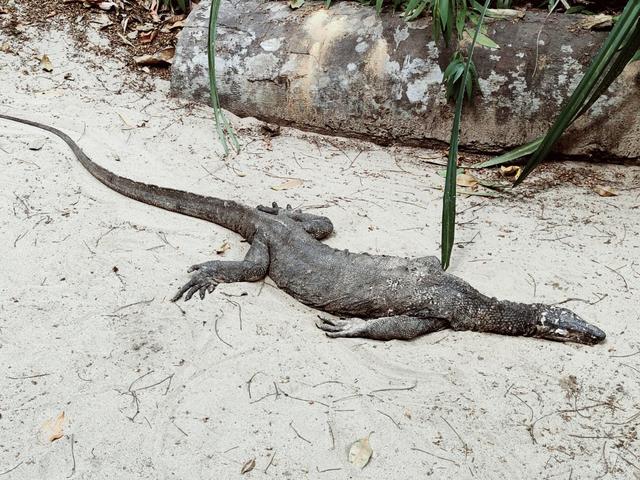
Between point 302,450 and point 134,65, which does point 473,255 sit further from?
point 134,65

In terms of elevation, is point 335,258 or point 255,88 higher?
point 255,88

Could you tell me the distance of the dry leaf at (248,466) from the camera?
8.16 feet

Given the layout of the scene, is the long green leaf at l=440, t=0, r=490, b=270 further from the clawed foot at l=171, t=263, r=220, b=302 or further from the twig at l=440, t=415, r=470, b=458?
the clawed foot at l=171, t=263, r=220, b=302

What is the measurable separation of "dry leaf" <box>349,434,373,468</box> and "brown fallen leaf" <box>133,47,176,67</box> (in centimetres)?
443

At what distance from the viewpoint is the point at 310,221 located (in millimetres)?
4191

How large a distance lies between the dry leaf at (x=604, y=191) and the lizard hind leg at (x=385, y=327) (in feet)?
6.39

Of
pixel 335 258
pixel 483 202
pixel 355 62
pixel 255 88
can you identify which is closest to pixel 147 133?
pixel 255 88

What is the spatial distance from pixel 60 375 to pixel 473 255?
2.49m

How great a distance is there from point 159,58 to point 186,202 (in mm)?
2275

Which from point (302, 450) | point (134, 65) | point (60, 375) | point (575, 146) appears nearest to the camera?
point (302, 450)

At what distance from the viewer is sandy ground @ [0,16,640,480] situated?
259 cm

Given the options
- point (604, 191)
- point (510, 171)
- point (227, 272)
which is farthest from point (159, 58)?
point (604, 191)

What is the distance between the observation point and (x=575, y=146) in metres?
4.99

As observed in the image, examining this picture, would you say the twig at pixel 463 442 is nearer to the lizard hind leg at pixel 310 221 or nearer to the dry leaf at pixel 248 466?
the dry leaf at pixel 248 466
